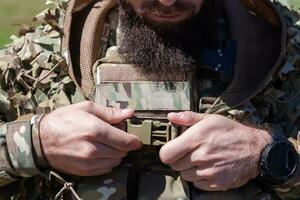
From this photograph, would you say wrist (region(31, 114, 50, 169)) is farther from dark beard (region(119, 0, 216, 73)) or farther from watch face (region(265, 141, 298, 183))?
watch face (region(265, 141, 298, 183))

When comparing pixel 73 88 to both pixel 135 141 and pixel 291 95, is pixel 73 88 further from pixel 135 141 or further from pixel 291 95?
pixel 291 95

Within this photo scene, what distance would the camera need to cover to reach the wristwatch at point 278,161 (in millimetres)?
2742

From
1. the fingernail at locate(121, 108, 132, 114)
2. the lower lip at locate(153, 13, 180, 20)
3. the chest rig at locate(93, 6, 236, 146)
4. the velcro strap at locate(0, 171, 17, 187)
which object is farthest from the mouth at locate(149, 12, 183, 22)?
the velcro strap at locate(0, 171, 17, 187)

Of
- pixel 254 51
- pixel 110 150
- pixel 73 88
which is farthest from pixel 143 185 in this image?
pixel 254 51

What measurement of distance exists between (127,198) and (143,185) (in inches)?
2.7

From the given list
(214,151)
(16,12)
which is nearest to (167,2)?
(214,151)

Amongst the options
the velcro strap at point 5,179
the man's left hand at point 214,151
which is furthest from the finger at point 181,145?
the velcro strap at point 5,179

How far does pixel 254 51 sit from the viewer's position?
120 inches

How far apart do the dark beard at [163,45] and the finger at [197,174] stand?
0.42 metres

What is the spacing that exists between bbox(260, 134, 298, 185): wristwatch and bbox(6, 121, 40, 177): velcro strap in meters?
0.75

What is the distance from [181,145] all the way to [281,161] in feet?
1.25

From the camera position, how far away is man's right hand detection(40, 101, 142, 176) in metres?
2.64

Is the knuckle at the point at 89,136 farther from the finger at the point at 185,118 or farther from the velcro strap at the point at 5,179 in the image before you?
the velcro strap at the point at 5,179

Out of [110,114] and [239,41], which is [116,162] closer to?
[110,114]
